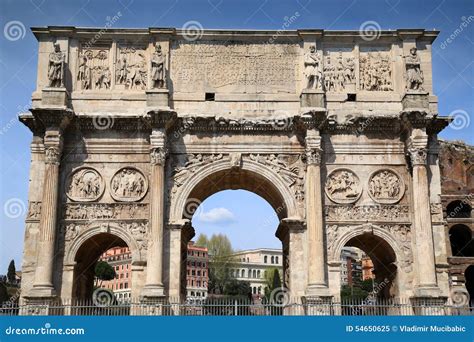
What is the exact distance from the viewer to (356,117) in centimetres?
1789

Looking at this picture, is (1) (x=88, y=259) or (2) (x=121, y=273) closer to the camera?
(1) (x=88, y=259)

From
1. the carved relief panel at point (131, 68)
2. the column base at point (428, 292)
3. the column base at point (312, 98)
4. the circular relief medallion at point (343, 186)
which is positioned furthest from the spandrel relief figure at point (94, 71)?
the column base at point (428, 292)

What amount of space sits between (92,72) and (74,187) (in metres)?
3.59

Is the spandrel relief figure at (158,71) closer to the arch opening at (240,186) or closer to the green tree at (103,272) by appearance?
the arch opening at (240,186)

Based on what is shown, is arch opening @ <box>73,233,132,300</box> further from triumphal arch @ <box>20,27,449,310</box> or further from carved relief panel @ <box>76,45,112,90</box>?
carved relief panel @ <box>76,45,112,90</box>

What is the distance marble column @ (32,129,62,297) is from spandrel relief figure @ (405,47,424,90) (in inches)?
406

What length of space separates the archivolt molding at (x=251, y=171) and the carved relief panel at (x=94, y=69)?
3585 mm

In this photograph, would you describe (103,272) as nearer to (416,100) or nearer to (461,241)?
(461,241)

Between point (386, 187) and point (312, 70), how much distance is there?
13.4 feet

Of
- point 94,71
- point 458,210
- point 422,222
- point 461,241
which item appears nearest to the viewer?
point 422,222

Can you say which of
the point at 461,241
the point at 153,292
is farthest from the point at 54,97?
the point at 461,241

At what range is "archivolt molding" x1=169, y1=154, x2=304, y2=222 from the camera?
17.8 metres

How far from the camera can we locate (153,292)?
1639 cm

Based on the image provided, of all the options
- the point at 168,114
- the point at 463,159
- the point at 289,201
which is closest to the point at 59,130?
the point at 168,114
